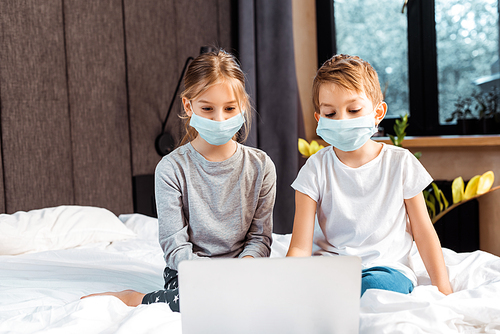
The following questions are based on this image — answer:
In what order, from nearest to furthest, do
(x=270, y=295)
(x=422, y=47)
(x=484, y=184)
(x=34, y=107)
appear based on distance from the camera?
1. (x=270, y=295)
2. (x=34, y=107)
3. (x=484, y=184)
4. (x=422, y=47)

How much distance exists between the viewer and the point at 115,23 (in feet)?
6.46

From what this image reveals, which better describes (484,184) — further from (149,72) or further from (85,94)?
(85,94)

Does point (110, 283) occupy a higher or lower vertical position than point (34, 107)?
lower

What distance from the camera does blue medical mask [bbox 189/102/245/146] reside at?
106 centimetres

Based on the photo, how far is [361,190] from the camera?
3.50ft

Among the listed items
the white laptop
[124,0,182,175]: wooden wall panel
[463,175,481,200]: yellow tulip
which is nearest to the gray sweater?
the white laptop

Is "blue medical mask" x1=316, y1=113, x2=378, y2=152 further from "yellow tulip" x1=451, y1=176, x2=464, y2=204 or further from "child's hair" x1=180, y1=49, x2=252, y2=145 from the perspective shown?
"yellow tulip" x1=451, y1=176, x2=464, y2=204

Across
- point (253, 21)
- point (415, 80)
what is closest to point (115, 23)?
point (253, 21)

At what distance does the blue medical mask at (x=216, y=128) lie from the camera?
1.06 meters

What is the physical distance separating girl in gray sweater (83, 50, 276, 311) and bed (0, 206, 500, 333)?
0.20m

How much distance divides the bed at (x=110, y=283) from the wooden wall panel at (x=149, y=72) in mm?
461

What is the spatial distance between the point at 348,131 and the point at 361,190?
0.15 metres

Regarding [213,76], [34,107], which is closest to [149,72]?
[34,107]

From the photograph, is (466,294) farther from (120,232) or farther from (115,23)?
(115,23)
